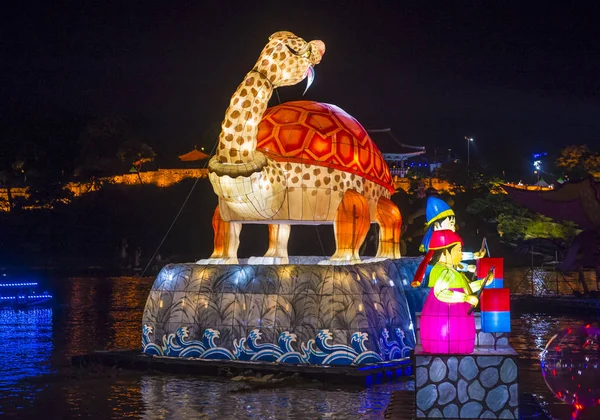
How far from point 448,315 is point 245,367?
574 centimetres

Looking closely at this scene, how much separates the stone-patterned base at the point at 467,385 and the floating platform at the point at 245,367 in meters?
4.20

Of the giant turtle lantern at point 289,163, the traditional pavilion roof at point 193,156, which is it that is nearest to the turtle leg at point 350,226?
the giant turtle lantern at point 289,163

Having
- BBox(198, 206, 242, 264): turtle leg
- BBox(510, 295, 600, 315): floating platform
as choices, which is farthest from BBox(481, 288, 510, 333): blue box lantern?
BBox(510, 295, 600, 315): floating platform

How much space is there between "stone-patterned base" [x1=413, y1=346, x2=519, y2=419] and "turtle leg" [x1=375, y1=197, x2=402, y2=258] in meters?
7.94

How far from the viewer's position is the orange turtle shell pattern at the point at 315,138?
1667 cm

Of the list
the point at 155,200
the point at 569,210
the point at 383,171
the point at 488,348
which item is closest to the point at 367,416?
the point at 488,348

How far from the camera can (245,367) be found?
51.0 feet

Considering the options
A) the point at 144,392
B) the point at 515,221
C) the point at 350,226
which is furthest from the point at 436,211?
the point at 515,221

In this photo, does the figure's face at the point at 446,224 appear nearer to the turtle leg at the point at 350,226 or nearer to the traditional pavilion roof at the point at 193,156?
the turtle leg at the point at 350,226

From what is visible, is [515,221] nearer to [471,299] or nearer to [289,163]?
[289,163]

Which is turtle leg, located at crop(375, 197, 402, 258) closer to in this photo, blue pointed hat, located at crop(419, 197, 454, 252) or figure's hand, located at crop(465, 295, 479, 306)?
blue pointed hat, located at crop(419, 197, 454, 252)

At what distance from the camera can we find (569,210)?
30203mm

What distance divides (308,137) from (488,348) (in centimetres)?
659

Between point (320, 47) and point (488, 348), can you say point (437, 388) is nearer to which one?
point (488, 348)
